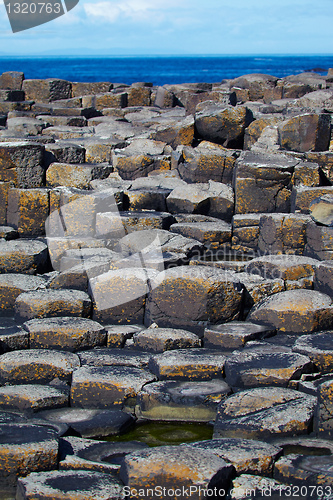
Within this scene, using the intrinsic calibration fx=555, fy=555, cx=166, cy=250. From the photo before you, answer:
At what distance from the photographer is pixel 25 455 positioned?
12.4ft

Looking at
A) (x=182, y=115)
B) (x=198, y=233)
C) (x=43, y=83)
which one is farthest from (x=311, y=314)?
(x=43, y=83)

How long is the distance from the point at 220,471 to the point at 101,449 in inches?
43.0

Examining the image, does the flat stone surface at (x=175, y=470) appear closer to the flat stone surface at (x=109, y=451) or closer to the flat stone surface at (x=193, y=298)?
the flat stone surface at (x=109, y=451)

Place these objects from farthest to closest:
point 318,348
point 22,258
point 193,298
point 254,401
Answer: point 22,258, point 193,298, point 318,348, point 254,401

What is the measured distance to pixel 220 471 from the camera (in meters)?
3.54

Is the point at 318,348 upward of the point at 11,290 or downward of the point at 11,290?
downward

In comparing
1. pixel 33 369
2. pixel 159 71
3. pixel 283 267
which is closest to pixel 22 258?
pixel 33 369

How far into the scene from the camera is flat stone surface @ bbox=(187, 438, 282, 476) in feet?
12.5

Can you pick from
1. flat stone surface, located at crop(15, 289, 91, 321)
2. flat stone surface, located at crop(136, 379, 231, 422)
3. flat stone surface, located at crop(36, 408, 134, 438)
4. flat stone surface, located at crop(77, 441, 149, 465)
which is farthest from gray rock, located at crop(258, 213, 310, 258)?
flat stone surface, located at crop(77, 441, 149, 465)

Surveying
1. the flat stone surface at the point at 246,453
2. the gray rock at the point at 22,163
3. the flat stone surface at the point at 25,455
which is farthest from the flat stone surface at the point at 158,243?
the flat stone surface at the point at 25,455

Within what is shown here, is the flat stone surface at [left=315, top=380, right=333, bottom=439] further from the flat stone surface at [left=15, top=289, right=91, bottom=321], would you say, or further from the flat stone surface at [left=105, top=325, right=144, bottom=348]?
the flat stone surface at [left=15, top=289, right=91, bottom=321]

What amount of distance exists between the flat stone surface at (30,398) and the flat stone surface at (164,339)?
1110 mm

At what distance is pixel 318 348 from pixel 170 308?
1.69 m

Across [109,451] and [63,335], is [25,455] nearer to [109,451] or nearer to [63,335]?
[109,451]
